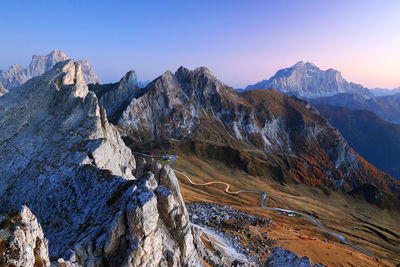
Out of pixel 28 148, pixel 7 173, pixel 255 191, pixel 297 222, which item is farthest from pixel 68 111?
pixel 255 191

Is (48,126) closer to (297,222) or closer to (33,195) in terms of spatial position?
(33,195)

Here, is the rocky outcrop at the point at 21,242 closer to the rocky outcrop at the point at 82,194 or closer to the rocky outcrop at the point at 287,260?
the rocky outcrop at the point at 82,194

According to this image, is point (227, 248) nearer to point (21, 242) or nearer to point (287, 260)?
point (287, 260)

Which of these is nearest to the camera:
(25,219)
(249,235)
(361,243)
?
(25,219)

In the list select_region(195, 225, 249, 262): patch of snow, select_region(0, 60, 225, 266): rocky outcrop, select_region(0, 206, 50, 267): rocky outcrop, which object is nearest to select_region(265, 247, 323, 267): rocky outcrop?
select_region(195, 225, 249, 262): patch of snow

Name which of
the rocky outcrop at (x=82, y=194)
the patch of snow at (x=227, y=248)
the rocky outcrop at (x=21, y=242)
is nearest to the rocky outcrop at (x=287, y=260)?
the patch of snow at (x=227, y=248)

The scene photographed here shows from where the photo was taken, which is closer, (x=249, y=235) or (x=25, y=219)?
(x=25, y=219)

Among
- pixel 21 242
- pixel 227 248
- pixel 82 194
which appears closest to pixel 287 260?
pixel 227 248

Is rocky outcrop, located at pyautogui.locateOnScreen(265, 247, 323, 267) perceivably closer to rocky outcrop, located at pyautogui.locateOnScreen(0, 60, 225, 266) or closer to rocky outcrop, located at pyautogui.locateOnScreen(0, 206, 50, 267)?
rocky outcrop, located at pyautogui.locateOnScreen(0, 60, 225, 266)
